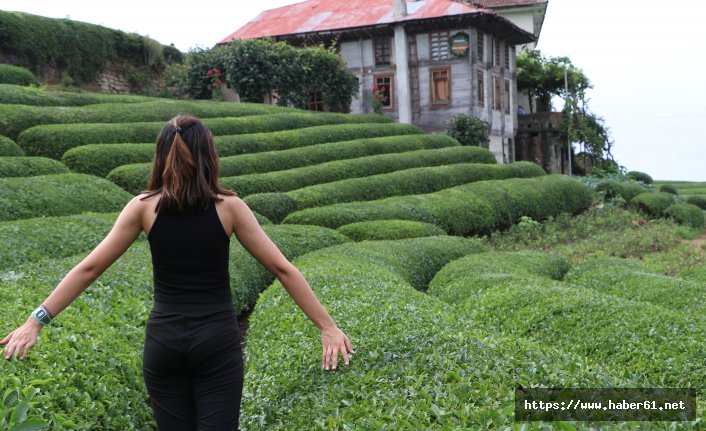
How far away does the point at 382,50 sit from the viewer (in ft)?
121

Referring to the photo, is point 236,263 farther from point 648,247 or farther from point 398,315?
point 648,247

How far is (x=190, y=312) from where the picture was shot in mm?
3875

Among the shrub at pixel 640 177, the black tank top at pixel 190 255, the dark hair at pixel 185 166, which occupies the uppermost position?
the dark hair at pixel 185 166

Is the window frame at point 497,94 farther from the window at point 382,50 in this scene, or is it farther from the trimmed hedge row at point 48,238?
the trimmed hedge row at point 48,238

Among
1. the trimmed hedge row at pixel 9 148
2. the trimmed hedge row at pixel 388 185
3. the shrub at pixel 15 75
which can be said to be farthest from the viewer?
the shrub at pixel 15 75

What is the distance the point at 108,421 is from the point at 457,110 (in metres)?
31.1

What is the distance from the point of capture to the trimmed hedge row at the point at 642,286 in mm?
10914

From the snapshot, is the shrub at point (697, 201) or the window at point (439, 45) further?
the window at point (439, 45)

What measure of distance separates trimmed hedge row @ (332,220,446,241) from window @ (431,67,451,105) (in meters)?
19.2

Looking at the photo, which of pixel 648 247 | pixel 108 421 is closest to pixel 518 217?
pixel 648 247

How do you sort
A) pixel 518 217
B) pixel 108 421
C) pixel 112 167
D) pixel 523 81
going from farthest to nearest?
pixel 523 81 < pixel 518 217 < pixel 112 167 < pixel 108 421

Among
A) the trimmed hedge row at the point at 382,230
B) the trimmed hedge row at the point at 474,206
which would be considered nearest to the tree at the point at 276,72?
the trimmed hedge row at the point at 474,206

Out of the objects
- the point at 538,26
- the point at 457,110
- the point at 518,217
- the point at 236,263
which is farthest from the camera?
the point at 538,26

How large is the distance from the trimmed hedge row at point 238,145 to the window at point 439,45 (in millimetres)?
5614
